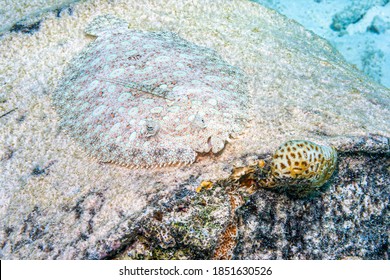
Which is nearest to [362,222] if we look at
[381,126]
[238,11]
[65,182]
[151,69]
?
[381,126]

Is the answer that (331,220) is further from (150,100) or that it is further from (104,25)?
(104,25)

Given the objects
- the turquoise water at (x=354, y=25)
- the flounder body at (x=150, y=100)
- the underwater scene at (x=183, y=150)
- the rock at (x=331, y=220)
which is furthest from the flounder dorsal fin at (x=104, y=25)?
the turquoise water at (x=354, y=25)

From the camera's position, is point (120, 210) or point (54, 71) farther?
point (54, 71)

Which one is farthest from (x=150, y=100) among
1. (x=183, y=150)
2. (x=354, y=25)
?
(x=354, y=25)

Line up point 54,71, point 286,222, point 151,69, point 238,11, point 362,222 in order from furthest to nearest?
point 238,11, point 54,71, point 151,69, point 362,222, point 286,222

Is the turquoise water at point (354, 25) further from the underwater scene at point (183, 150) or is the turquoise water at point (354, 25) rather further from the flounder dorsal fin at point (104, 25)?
the flounder dorsal fin at point (104, 25)

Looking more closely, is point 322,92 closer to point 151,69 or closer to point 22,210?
point 151,69

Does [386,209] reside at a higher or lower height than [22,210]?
higher
